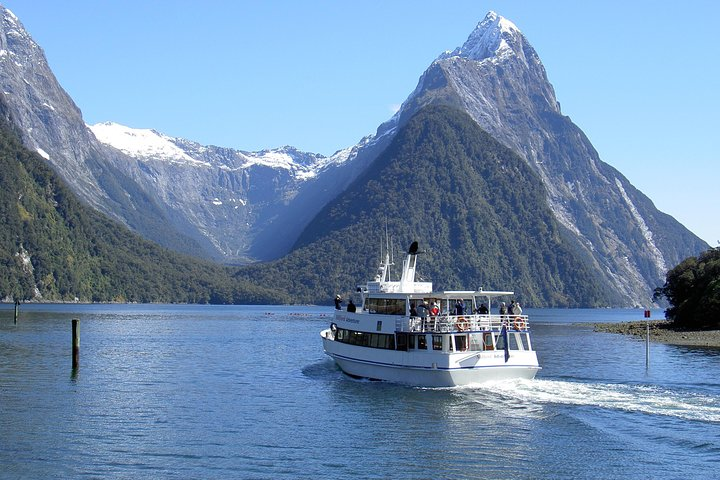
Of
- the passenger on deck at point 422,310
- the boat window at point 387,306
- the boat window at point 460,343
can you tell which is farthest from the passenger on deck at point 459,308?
the boat window at point 387,306

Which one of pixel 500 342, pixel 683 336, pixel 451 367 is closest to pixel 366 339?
pixel 451 367

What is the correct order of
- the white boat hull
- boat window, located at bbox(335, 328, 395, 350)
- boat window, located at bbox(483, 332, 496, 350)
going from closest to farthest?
1. the white boat hull
2. boat window, located at bbox(483, 332, 496, 350)
3. boat window, located at bbox(335, 328, 395, 350)

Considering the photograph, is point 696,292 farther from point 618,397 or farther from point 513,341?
point 618,397

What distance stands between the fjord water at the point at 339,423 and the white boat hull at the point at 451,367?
863mm

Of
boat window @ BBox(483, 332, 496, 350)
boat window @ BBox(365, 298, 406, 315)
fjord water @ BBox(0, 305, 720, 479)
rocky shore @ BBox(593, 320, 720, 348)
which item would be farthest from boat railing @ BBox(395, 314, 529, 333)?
rocky shore @ BBox(593, 320, 720, 348)

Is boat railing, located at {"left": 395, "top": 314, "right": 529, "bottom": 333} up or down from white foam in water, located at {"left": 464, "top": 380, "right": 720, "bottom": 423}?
up

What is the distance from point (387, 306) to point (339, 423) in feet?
61.7

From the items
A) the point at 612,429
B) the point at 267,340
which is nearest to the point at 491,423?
the point at 612,429

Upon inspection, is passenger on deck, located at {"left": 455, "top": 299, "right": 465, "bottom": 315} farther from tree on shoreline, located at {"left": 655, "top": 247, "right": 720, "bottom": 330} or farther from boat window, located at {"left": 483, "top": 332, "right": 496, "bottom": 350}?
tree on shoreline, located at {"left": 655, "top": 247, "right": 720, "bottom": 330}

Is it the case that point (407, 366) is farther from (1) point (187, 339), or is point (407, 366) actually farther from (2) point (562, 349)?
(1) point (187, 339)

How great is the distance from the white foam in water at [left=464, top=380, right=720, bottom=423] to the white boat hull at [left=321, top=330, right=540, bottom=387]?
80 centimetres

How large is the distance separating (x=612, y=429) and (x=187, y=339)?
84597 mm

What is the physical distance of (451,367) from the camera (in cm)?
6225

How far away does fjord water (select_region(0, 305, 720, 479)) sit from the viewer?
41250 mm
